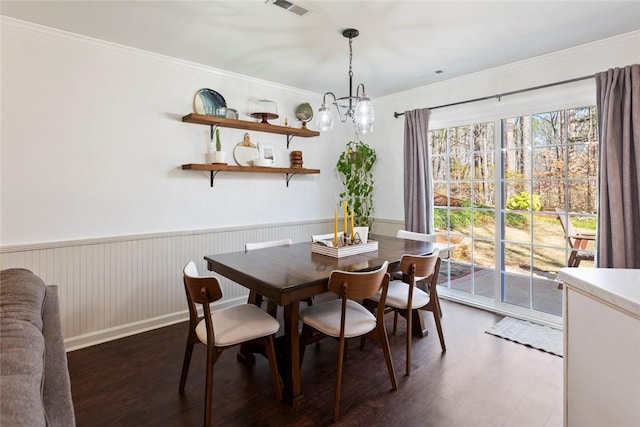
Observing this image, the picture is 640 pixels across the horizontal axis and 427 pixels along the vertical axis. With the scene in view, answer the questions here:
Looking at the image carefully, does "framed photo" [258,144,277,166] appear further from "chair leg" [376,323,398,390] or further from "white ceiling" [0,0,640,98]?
"chair leg" [376,323,398,390]

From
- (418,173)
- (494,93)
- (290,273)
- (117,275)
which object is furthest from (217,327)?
(494,93)

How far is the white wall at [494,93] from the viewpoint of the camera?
9.37 feet

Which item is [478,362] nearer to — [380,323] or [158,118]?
[380,323]

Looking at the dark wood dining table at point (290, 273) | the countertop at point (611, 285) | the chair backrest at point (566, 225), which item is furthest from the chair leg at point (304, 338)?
the chair backrest at point (566, 225)

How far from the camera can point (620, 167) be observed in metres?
2.67

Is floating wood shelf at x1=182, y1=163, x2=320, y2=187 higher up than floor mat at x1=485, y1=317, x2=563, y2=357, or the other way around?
floating wood shelf at x1=182, y1=163, x2=320, y2=187

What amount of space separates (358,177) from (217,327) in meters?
3.04

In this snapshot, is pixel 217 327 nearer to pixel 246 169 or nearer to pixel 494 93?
pixel 246 169

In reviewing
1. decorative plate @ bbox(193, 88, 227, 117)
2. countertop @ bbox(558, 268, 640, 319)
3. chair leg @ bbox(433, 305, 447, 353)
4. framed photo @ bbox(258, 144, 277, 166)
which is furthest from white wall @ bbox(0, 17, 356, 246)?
countertop @ bbox(558, 268, 640, 319)

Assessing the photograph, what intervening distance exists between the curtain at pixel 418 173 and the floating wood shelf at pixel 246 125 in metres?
1.14

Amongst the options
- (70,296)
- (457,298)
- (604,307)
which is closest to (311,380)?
(604,307)

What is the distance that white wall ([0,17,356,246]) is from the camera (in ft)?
8.25

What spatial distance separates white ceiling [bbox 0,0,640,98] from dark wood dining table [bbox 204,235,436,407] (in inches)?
67.5

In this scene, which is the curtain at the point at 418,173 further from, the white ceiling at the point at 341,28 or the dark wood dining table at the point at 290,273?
the dark wood dining table at the point at 290,273
